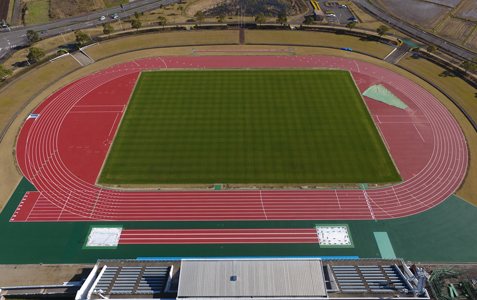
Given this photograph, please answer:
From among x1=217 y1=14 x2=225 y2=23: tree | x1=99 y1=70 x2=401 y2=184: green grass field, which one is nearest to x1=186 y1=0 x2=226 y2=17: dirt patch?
x1=217 y1=14 x2=225 y2=23: tree

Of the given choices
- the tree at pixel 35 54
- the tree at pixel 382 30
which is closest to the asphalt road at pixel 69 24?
the tree at pixel 35 54

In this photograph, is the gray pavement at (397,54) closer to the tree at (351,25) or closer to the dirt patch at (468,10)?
the tree at (351,25)

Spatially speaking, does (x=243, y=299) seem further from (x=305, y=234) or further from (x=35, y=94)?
(x=35, y=94)

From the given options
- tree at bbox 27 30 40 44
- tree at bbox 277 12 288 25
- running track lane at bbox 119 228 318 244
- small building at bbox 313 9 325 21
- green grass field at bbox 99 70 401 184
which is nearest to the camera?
running track lane at bbox 119 228 318 244

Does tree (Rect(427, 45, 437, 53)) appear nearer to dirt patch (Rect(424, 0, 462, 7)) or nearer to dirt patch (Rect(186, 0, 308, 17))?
dirt patch (Rect(186, 0, 308, 17))

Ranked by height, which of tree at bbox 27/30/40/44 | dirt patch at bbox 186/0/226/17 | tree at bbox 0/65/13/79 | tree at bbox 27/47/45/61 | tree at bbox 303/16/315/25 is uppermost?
dirt patch at bbox 186/0/226/17
